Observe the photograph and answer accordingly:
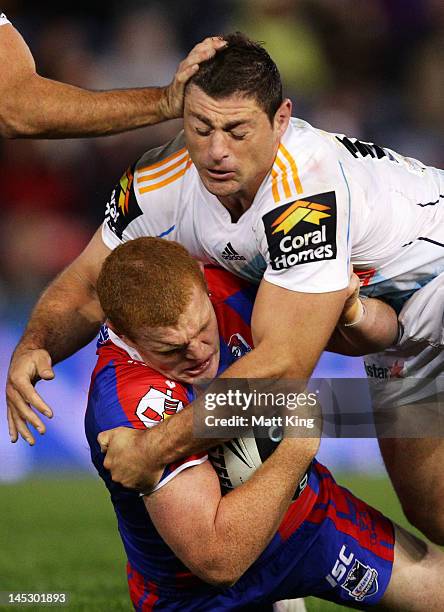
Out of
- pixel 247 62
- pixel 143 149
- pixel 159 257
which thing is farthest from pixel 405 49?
pixel 159 257

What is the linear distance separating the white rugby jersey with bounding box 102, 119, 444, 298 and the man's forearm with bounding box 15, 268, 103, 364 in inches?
10.0

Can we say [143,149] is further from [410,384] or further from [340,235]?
[340,235]

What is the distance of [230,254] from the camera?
13.2ft

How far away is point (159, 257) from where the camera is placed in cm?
331

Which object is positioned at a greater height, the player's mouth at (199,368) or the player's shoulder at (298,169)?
the player's shoulder at (298,169)

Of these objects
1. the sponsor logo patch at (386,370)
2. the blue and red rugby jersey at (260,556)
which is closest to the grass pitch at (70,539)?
the sponsor logo patch at (386,370)

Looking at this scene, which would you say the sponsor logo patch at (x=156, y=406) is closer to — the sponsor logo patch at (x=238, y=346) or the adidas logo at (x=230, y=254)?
the sponsor logo patch at (x=238, y=346)

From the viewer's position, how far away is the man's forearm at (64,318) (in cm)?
418

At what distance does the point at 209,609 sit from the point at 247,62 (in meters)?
1.98

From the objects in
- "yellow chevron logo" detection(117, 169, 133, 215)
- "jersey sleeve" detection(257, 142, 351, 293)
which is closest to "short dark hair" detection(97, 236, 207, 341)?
"jersey sleeve" detection(257, 142, 351, 293)

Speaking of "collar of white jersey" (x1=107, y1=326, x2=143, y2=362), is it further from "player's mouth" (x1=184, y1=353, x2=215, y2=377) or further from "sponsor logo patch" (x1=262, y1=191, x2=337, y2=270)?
"sponsor logo patch" (x1=262, y1=191, x2=337, y2=270)

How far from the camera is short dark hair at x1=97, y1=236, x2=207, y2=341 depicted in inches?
129

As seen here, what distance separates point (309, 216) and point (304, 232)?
0.20 feet

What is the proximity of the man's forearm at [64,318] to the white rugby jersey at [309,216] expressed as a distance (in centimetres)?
25
